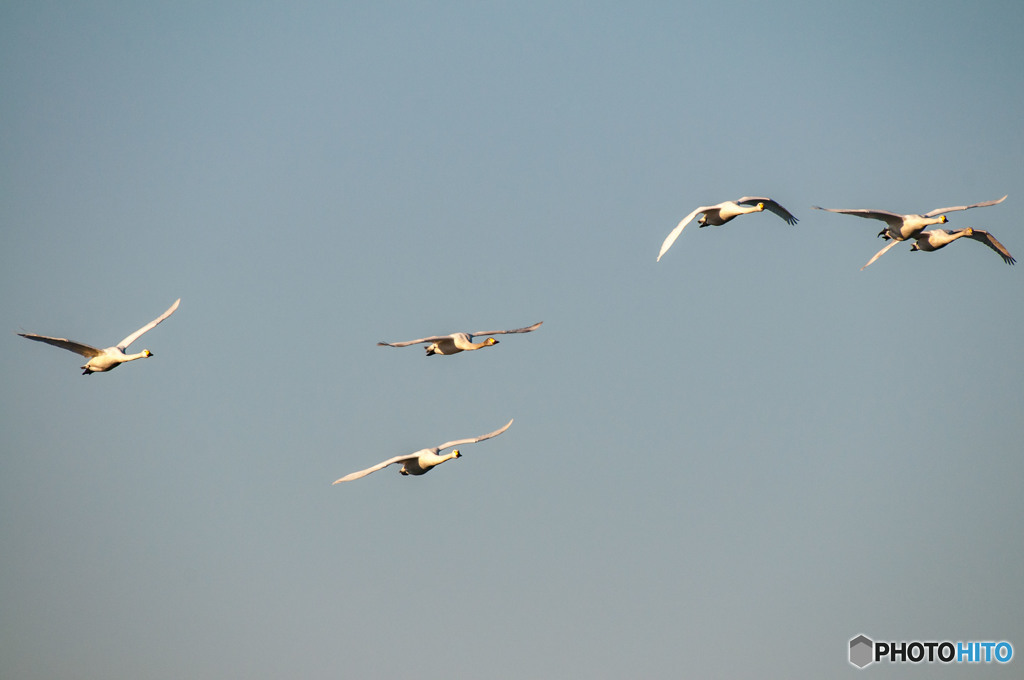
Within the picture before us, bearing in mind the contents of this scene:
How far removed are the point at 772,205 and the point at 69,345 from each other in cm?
2884

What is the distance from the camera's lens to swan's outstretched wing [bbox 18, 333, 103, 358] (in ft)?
182

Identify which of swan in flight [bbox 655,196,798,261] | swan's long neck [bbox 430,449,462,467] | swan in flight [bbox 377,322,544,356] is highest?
swan in flight [bbox 655,196,798,261]

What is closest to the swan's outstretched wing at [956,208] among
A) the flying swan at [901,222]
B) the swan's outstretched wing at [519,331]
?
the flying swan at [901,222]

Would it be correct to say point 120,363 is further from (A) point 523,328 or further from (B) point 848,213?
(B) point 848,213

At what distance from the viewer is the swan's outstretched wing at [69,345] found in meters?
55.6

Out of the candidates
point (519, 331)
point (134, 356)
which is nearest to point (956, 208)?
point (519, 331)

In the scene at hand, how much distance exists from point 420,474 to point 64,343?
15170 millimetres

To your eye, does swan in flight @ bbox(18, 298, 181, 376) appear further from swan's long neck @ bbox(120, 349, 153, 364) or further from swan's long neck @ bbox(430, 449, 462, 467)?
swan's long neck @ bbox(430, 449, 462, 467)

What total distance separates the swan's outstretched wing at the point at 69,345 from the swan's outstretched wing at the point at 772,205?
26921mm

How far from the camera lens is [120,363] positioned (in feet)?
195

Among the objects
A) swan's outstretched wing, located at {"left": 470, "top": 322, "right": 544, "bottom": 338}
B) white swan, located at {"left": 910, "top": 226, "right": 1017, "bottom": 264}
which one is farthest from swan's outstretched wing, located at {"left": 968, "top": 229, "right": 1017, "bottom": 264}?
swan's outstretched wing, located at {"left": 470, "top": 322, "right": 544, "bottom": 338}

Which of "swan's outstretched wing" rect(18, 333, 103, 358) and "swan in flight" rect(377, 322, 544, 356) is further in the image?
"swan in flight" rect(377, 322, 544, 356)

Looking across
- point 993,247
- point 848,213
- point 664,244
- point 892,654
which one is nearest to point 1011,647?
point 892,654

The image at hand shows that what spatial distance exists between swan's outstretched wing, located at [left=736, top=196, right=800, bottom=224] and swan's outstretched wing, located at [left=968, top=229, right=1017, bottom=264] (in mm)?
8480
